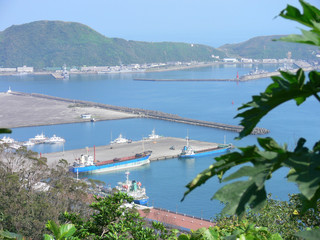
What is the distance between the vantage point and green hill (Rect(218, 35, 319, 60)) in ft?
253

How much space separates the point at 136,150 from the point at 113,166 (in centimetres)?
214

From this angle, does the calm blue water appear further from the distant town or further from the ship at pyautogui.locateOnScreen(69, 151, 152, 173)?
the distant town

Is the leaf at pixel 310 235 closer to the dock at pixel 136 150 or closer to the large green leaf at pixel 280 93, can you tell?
the large green leaf at pixel 280 93

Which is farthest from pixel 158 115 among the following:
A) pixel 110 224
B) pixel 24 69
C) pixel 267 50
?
pixel 267 50

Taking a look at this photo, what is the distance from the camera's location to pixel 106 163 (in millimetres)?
14414

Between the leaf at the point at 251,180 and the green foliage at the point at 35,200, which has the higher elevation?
the leaf at the point at 251,180

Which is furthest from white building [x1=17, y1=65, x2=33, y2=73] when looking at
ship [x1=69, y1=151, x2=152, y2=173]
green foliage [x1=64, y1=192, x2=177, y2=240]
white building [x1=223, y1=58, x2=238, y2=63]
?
green foliage [x1=64, y1=192, x2=177, y2=240]

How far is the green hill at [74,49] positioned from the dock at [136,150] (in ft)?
169

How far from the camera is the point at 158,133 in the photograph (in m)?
19.3

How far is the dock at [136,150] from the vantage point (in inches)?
607

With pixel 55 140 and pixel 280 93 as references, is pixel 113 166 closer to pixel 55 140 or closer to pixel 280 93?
pixel 55 140

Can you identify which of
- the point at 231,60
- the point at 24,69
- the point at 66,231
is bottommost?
the point at 24,69

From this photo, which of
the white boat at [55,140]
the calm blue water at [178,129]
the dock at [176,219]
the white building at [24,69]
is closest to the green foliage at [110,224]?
the dock at [176,219]

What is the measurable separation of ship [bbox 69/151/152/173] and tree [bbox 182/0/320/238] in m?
13.1
